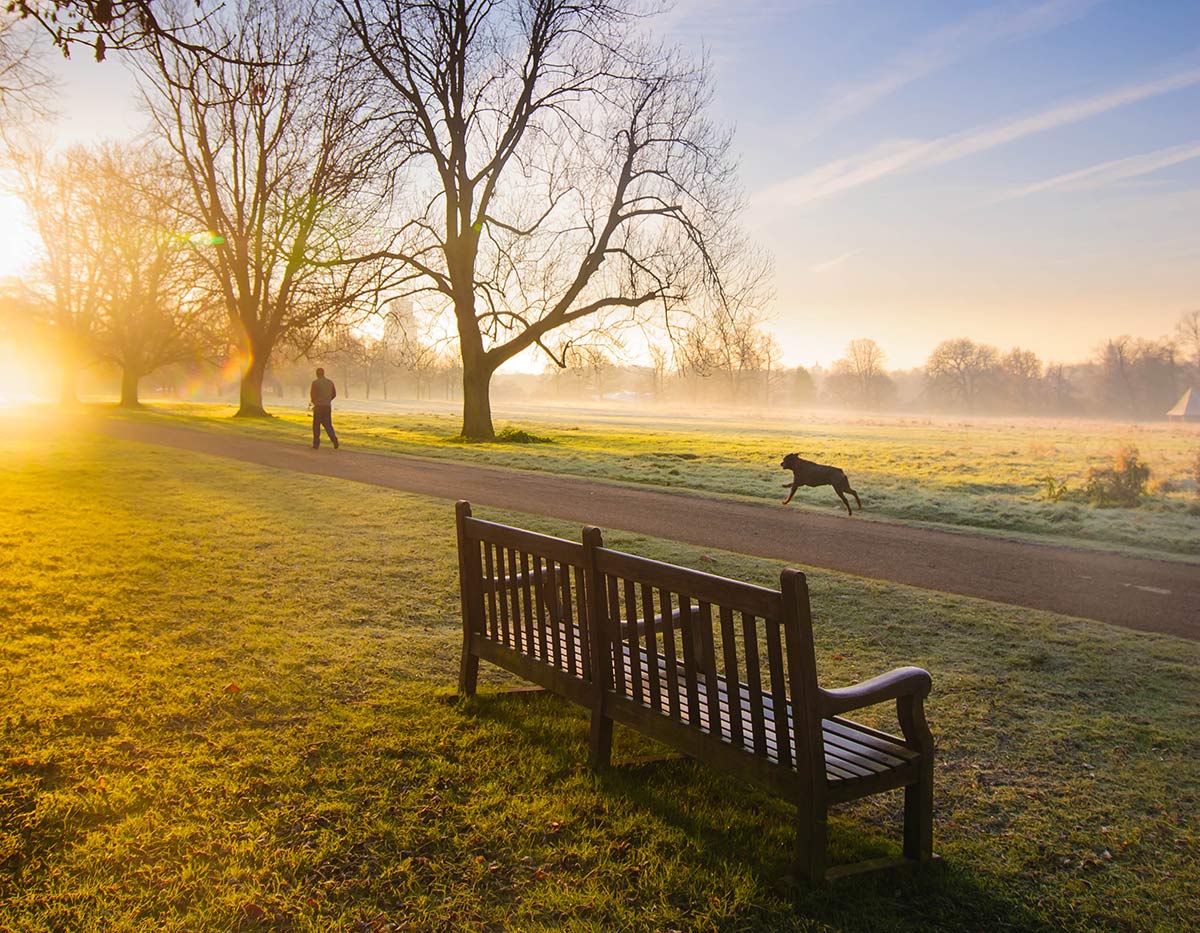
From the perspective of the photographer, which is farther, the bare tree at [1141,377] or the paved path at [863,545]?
the bare tree at [1141,377]

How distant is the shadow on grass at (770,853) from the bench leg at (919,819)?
0.23ft

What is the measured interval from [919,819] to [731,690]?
0.96 metres

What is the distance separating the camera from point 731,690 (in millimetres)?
3381

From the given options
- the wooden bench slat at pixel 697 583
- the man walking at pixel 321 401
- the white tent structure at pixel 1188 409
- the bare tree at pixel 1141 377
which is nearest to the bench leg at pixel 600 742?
the wooden bench slat at pixel 697 583

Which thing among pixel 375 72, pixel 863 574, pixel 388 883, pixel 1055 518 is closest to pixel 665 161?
pixel 375 72

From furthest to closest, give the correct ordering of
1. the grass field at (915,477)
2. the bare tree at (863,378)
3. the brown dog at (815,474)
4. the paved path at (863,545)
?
the bare tree at (863,378)
the brown dog at (815,474)
the grass field at (915,477)
the paved path at (863,545)

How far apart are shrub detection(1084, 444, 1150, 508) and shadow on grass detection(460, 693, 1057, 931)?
15.1 m

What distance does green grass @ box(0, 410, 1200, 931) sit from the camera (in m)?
3.09

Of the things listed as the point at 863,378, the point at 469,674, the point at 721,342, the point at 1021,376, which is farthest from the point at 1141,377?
the point at 469,674

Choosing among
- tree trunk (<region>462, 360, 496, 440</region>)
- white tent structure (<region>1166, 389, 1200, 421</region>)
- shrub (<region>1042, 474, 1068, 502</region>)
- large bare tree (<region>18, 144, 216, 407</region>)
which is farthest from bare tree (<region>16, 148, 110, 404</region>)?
white tent structure (<region>1166, 389, 1200, 421</region>)

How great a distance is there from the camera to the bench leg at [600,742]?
416cm

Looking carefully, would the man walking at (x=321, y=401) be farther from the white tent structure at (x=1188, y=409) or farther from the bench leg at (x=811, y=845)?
the white tent structure at (x=1188, y=409)

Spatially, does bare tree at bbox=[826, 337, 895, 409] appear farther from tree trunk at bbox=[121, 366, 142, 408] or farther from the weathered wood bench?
the weathered wood bench

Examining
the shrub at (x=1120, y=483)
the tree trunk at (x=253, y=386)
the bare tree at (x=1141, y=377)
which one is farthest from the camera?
the bare tree at (x=1141, y=377)
